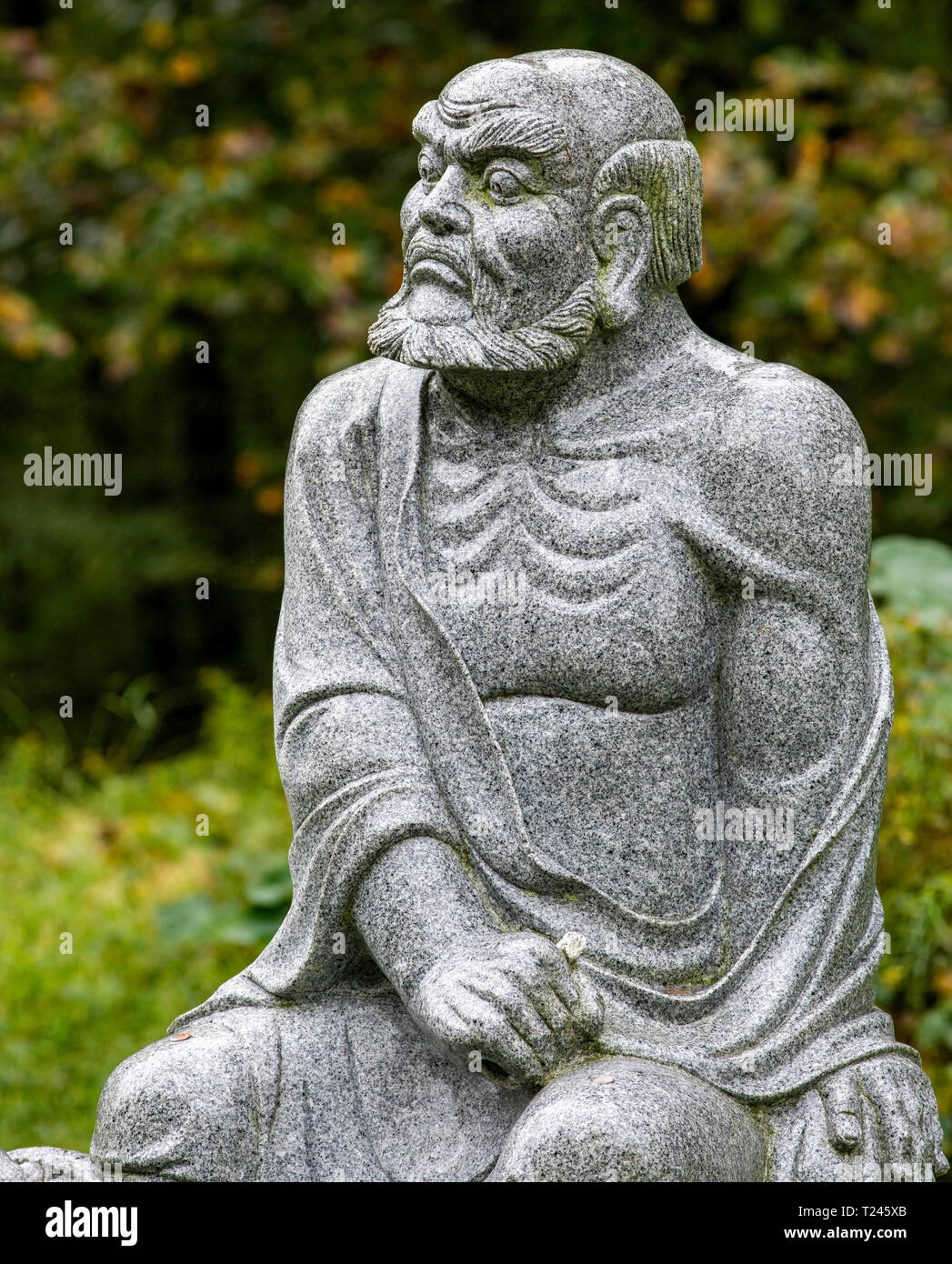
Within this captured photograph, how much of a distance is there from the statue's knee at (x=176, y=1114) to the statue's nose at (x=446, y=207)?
5.51 ft

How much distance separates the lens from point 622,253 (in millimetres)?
3648

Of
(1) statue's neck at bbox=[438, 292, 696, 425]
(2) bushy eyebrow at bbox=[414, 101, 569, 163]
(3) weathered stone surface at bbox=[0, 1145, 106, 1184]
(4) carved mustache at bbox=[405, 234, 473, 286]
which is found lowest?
(3) weathered stone surface at bbox=[0, 1145, 106, 1184]

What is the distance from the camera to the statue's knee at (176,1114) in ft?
11.7

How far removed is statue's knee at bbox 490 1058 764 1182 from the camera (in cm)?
325

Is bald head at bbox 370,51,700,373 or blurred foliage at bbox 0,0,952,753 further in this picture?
blurred foliage at bbox 0,0,952,753

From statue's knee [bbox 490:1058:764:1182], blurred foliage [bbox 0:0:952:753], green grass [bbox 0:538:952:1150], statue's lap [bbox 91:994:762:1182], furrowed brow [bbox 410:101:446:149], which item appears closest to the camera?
statue's knee [bbox 490:1058:764:1182]

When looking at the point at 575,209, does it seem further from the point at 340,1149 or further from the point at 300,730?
the point at 340,1149

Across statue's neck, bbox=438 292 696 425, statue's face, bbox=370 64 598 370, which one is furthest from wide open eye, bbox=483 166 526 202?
statue's neck, bbox=438 292 696 425

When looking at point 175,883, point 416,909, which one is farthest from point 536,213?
point 175,883

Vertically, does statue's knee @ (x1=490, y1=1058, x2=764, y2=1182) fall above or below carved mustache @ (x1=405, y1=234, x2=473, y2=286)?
below

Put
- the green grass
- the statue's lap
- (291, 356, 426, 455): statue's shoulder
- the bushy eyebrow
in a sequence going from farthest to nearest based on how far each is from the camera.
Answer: the green grass, (291, 356, 426, 455): statue's shoulder, the bushy eyebrow, the statue's lap

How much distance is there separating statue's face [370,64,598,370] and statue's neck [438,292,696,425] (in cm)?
10

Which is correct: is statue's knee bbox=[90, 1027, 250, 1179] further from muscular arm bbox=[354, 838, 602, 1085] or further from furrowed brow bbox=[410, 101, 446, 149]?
furrowed brow bbox=[410, 101, 446, 149]

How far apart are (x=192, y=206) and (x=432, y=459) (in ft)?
13.5
